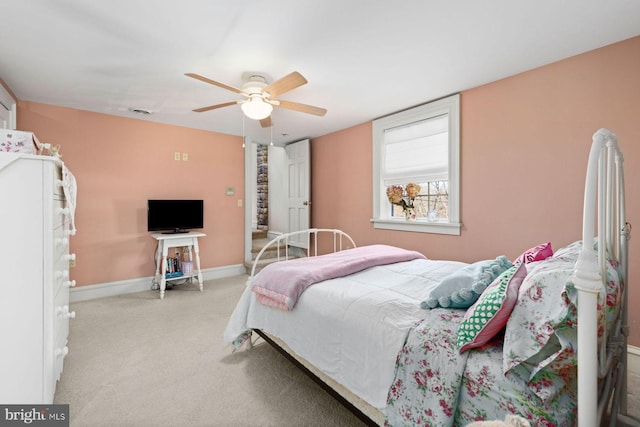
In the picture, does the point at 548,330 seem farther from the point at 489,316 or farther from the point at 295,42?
the point at 295,42

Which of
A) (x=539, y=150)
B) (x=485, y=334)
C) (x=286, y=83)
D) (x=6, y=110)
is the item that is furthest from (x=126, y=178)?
(x=539, y=150)

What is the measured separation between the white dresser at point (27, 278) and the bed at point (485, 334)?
1.17 metres

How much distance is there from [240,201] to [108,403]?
338 cm

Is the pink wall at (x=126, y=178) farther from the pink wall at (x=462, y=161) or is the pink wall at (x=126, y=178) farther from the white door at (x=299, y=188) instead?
the white door at (x=299, y=188)

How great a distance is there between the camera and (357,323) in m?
1.44

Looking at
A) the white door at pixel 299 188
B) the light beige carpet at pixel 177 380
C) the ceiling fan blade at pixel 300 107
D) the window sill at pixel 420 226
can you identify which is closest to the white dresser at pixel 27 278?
the light beige carpet at pixel 177 380

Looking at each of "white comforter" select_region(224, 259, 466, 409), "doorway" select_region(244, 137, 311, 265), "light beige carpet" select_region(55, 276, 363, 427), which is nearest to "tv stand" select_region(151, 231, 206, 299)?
"light beige carpet" select_region(55, 276, 363, 427)

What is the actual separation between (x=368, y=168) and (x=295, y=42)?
87.0 inches

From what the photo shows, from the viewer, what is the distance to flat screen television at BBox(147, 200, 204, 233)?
3891 mm

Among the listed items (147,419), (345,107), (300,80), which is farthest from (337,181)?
(147,419)

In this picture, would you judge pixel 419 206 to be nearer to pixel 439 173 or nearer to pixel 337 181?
pixel 439 173

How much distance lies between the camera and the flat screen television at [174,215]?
389 cm

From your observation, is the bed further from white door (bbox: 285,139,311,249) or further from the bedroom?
white door (bbox: 285,139,311,249)

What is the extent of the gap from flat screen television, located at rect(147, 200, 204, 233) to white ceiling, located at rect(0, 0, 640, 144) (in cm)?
141
